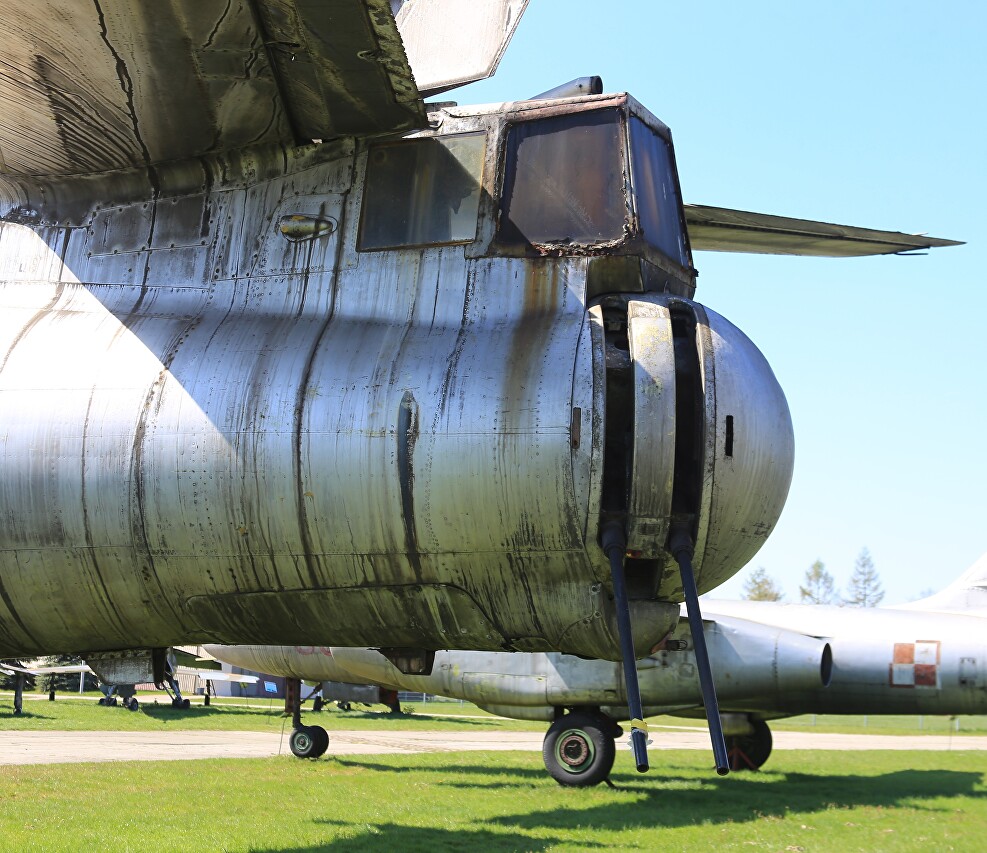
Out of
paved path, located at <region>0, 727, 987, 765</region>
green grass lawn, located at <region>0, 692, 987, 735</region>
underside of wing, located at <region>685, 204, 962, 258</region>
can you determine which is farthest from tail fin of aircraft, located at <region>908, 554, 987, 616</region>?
underside of wing, located at <region>685, 204, 962, 258</region>

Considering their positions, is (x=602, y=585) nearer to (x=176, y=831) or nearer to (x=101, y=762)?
(x=176, y=831)

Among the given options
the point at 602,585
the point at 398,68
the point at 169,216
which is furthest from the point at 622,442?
the point at 169,216

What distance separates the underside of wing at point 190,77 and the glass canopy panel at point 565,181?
563 millimetres

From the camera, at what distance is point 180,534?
15.5ft

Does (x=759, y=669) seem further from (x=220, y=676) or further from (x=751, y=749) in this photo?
(x=220, y=676)

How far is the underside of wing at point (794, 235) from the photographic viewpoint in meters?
7.22

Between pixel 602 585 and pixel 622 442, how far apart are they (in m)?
0.61

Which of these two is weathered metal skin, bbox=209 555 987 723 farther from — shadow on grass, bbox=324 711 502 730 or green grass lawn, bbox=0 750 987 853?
shadow on grass, bbox=324 711 502 730

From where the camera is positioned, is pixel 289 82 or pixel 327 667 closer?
pixel 289 82

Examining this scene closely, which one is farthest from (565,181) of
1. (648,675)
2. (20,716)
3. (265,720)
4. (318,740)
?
(265,720)

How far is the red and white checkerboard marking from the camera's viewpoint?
1695 centimetres

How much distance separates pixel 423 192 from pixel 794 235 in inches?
136

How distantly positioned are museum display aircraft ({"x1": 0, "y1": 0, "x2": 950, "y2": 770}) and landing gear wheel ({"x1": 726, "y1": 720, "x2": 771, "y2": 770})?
611 inches

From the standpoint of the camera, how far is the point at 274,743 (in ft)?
77.0
